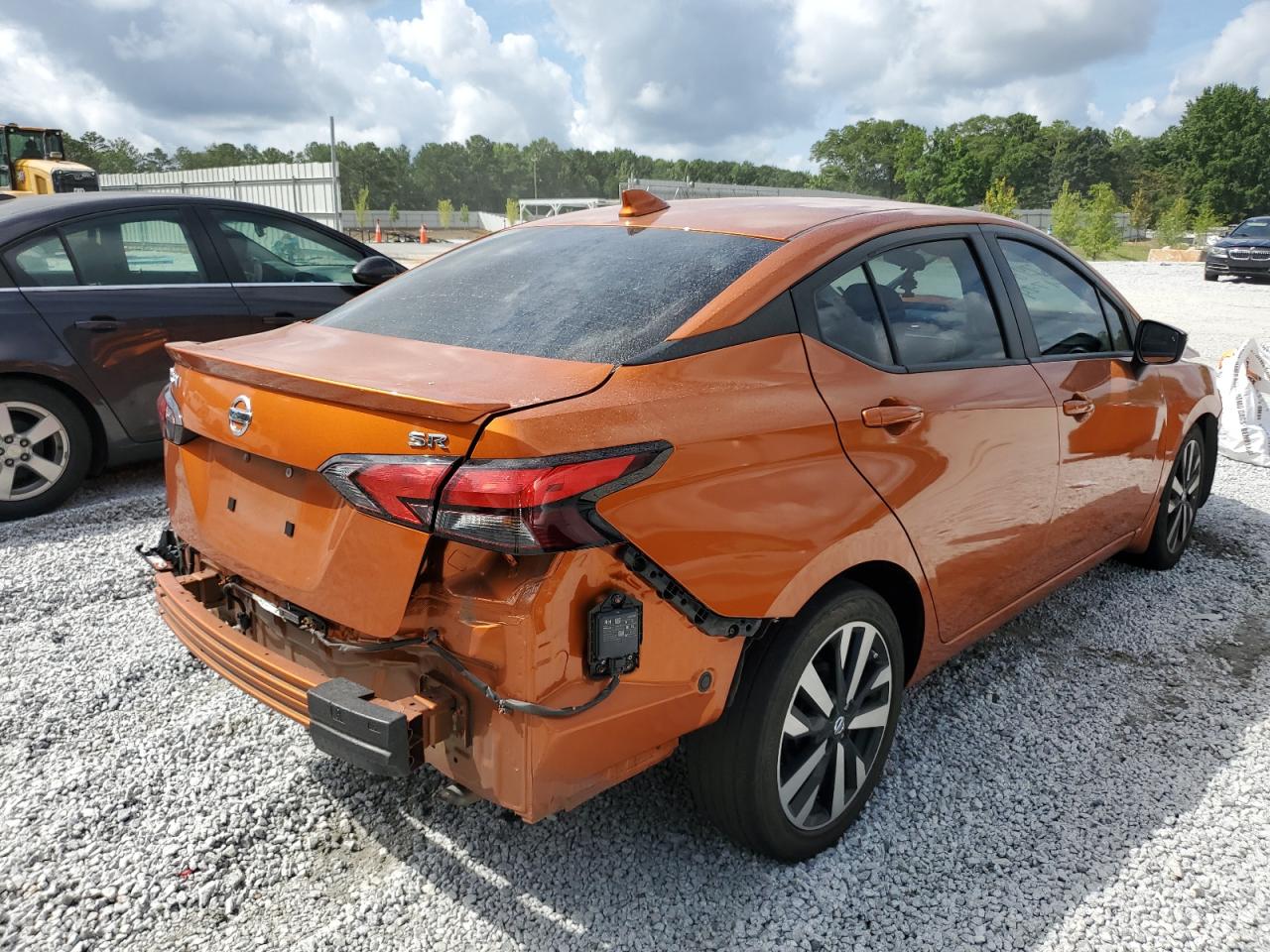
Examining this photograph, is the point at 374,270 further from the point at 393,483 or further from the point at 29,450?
the point at 393,483

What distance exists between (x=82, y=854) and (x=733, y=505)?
200cm

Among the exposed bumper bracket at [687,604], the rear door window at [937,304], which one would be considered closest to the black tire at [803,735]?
the exposed bumper bracket at [687,604]

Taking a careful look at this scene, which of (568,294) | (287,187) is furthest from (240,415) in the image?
(287,187)

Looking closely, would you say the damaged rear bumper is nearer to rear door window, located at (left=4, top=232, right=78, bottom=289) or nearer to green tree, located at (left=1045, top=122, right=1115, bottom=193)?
rear door window, located at (left=4, top=232, right=78, bottom=289)

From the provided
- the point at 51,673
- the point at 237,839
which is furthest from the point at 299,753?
the point at 51,673

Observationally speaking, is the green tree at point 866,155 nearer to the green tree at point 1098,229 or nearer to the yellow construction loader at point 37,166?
the green tree at point 1098,229

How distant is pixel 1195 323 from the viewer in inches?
624

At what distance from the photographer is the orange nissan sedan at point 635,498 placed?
192cm

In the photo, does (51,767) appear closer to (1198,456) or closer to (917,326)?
(917,326)

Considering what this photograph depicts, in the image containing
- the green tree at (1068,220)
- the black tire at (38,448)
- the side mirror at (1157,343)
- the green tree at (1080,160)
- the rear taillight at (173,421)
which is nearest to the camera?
the rear taillight at (173,421)

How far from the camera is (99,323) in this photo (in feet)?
17.1

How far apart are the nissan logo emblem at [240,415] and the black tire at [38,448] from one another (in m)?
3.47

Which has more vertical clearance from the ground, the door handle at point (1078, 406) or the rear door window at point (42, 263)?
the rear door window at point (42, 263)

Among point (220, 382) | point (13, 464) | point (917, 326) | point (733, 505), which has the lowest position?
point (13, 464)
